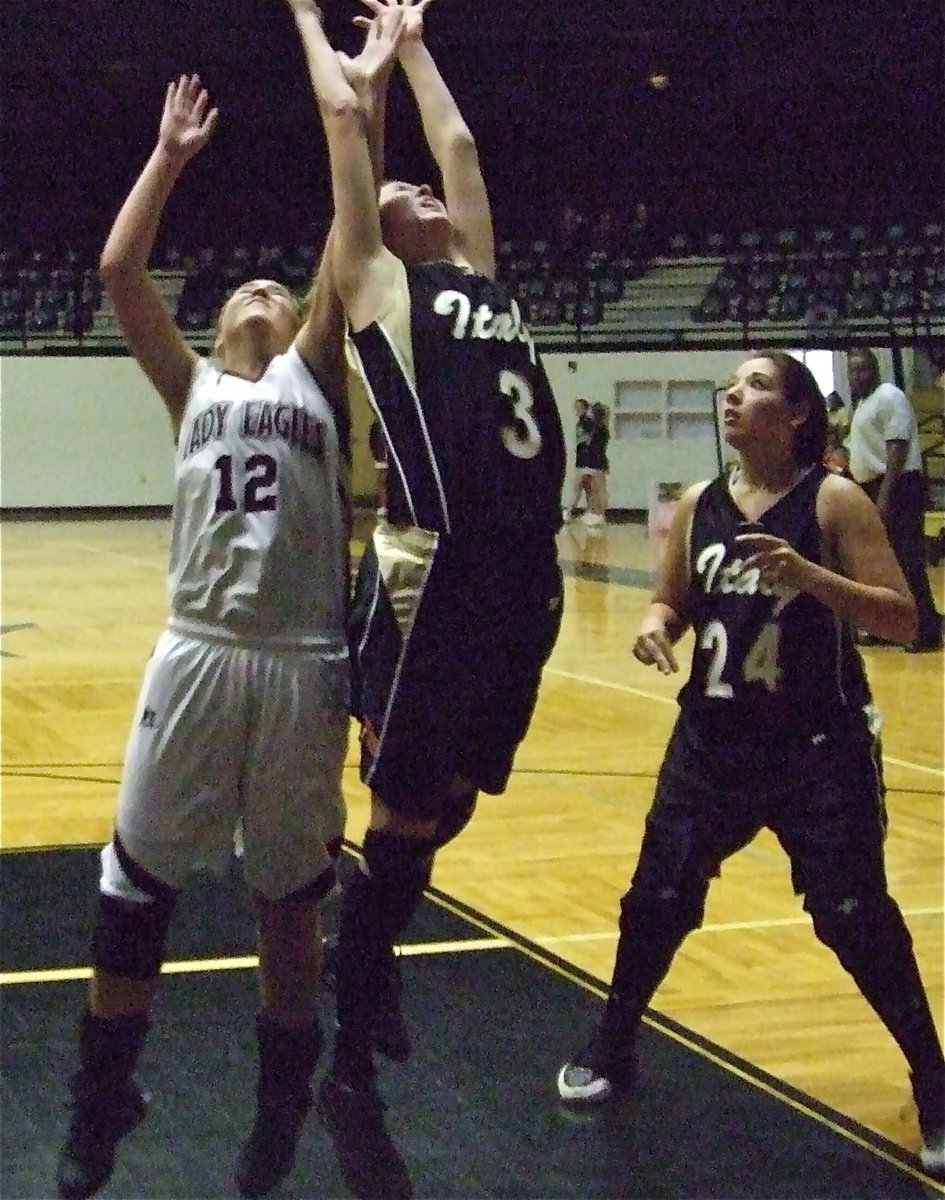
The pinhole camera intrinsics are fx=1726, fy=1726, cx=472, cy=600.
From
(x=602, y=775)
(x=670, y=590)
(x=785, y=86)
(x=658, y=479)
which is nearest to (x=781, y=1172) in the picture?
(x=670, y=590)

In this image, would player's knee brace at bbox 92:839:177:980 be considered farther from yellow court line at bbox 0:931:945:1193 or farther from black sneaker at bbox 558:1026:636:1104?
yellow court line at bbox 0:931:945:1193

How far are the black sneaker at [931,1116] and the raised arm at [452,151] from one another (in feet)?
5.54

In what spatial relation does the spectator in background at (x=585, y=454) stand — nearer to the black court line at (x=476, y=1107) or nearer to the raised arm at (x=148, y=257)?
the black court line at (x=476, y=1107)

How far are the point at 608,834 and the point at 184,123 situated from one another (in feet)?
10.8

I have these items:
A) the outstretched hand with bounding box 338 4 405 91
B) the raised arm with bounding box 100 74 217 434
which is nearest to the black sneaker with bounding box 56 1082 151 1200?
the raised arm with bounding box 100 74 217 434

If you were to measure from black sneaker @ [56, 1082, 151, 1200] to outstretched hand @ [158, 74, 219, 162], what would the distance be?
150 cm

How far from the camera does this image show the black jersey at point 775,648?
3.21 metres

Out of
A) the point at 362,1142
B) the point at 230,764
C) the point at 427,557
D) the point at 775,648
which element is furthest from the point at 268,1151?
the point at 775,648

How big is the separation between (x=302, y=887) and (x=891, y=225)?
48.2 ft

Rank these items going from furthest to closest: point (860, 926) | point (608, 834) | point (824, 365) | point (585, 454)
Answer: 1. point (585, 454)
2. point (824, 365)
3. point (608, 834)
4. point (860, 926)

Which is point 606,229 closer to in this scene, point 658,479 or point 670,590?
point 658,479

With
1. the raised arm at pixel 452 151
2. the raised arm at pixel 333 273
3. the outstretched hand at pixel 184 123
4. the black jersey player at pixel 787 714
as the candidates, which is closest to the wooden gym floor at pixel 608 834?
the black jersey player at pixel 787 714

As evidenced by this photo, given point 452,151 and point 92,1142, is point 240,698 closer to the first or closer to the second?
point 92,1142

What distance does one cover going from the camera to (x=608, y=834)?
18.3 feet
